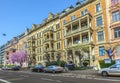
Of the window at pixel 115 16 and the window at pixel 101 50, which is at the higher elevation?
the window at pixel 115 16

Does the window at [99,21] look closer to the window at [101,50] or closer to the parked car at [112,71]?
the window at [101,50]

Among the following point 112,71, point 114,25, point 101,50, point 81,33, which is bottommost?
point 112,71

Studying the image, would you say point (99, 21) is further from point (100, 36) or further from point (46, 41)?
point (46, 41)

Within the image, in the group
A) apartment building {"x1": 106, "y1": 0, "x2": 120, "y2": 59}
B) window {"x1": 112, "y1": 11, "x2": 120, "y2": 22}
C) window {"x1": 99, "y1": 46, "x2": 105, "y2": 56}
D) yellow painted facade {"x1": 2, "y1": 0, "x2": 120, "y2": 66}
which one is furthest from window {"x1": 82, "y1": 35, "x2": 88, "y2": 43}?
window {"x1": 112, "y1": 11, "x2": 120, "y2": 22}

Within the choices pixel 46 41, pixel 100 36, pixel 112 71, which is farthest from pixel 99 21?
pixel 112 71

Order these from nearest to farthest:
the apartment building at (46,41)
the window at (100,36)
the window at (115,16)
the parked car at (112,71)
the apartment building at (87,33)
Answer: the parked car at (112,71) < the window at (115,16) < the apartment building at (87,33) < the window at (100,36) < the apartment building at (46,41)

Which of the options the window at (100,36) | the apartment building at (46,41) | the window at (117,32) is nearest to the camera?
the window at (117,32)

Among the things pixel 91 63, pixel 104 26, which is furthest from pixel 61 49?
pixel 104 26

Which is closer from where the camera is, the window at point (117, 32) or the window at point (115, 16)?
the window at point (115, 16)

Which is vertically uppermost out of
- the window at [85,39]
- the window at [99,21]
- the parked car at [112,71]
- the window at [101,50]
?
the window at [99,21]

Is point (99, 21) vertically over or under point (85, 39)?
over

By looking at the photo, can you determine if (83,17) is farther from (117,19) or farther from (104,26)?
(117,19)

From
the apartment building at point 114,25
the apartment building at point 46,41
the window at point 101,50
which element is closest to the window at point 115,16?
the apartment building at point 114,25

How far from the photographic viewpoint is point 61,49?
6619 centimetres
